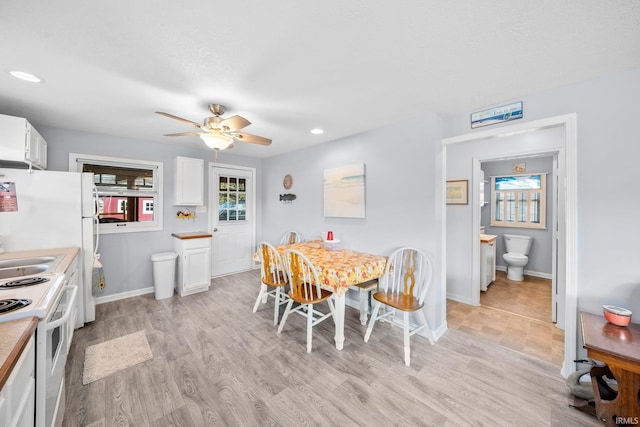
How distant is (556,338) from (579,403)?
102 centimetres

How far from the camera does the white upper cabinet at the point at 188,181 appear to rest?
383 centimetres

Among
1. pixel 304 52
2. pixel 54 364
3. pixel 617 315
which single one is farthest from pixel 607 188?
pixel 54 364

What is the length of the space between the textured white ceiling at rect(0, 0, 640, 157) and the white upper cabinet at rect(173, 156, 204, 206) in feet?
4.58

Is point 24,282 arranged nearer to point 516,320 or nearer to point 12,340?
point 12,340

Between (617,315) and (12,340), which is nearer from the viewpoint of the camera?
(12,340)

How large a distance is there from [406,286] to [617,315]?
1383mm

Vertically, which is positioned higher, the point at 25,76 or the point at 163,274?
the point at 25,76

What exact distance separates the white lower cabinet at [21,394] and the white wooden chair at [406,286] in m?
2.18

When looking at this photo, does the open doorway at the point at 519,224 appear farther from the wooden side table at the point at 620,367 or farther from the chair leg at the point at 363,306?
the wooden side table at the point at 620,367

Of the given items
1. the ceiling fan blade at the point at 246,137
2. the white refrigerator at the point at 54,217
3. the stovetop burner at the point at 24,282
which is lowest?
the stovetop burner at the point at 24,282

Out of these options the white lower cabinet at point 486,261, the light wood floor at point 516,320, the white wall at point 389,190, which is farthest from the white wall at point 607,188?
the white lower cabinet at point 486,261

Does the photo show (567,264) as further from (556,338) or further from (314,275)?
(314,275)

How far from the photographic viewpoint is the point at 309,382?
1901 millimetres

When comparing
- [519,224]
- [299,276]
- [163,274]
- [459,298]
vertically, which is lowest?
[459,298]
